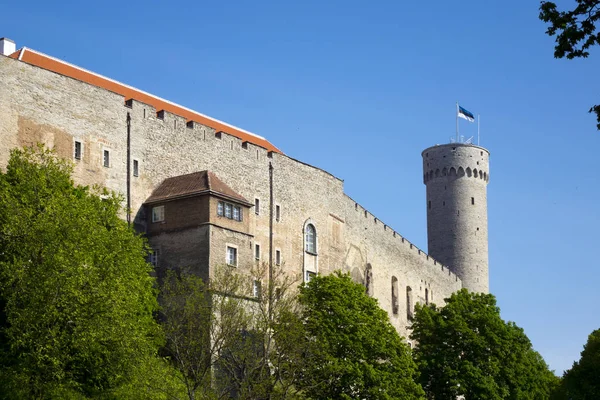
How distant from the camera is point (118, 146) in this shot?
42.5 meters

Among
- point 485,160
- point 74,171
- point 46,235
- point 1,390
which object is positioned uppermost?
point 485,160

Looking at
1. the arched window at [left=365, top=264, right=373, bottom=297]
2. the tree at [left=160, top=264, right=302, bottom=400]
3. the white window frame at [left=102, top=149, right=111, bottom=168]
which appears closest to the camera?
the tree at [left=160, top=264, right=302, bottom=400]

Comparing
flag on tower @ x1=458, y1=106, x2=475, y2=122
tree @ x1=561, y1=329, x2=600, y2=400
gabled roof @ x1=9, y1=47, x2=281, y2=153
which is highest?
flag on tower @ x1=458, y1=106, x2=475, y2=122

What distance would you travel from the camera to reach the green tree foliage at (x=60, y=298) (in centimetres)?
3052

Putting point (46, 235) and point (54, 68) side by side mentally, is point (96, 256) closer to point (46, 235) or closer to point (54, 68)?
point (46, 235)

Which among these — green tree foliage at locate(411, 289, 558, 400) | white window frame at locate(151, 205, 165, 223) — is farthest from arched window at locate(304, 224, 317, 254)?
white window frame at locate(151, 205, 165, 223)

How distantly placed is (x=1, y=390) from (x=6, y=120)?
432 inches

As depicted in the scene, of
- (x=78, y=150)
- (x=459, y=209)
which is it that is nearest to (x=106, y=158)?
(x=78, y=150)

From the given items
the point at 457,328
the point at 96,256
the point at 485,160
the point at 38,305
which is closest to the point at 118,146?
the point at 96,256

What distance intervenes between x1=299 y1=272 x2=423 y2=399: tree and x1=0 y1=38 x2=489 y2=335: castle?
3.93m

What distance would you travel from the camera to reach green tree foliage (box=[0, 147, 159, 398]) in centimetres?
3052

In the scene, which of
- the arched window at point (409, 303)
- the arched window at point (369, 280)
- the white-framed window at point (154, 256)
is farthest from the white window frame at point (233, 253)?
the arched window at point (409, 303)

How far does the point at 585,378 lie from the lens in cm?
4747

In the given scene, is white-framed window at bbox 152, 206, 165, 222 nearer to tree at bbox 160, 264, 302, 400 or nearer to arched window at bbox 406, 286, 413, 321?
tree at bbox 160, 264, 302, 400
